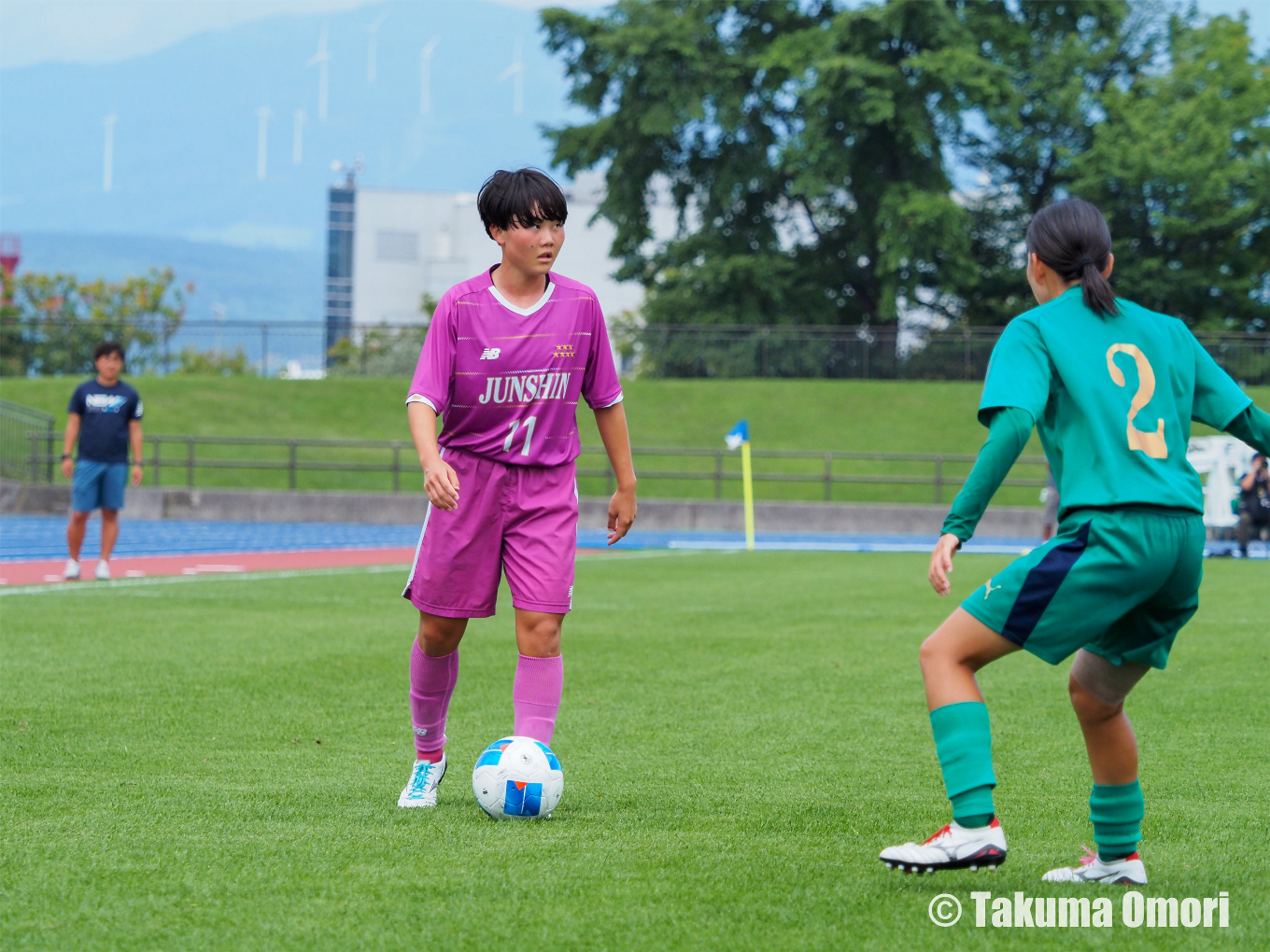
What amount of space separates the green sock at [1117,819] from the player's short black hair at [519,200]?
227cm

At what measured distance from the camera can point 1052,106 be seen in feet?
155

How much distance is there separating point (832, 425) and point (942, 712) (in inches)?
1203

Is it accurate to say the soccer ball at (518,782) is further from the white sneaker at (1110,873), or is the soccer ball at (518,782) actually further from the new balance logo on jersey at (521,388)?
the white sneaker at (1110,873)

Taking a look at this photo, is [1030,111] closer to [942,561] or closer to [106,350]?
[106,350]

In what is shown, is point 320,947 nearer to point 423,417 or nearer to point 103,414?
point 423,417

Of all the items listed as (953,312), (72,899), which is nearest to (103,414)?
(72,899)

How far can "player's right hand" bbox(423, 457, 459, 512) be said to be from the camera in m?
4.25

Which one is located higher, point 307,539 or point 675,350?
point 675,350

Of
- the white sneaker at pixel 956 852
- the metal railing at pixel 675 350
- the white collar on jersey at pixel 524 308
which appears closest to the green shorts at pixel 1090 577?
the white sneaker at pixel 956 852

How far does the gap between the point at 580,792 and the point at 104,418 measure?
33.0 feet

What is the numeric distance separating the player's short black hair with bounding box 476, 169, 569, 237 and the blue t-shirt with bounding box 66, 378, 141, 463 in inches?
391

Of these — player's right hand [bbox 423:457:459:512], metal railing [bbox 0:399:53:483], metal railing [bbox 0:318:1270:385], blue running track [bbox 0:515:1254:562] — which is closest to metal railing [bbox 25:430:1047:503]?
metal railing [bbox 0:399:53:483]

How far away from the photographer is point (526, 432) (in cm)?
458

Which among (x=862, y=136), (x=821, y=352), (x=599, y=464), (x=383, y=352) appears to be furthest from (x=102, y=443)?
(x=862, y=136)
